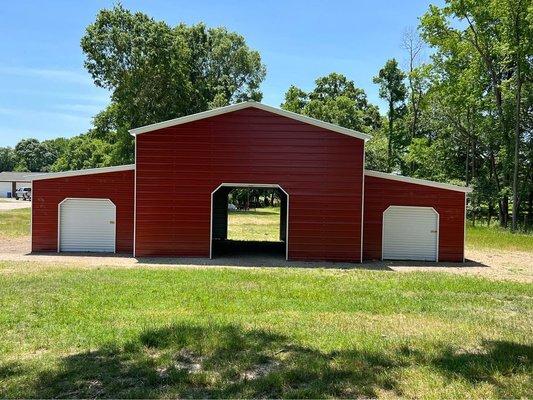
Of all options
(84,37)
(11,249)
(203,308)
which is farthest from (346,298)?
(84,37)

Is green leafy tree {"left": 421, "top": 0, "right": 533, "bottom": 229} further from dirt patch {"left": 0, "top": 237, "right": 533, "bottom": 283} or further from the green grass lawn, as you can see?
the green grass lawn

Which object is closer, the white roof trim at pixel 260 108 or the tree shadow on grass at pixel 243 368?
the tree shadow on grass at pixel 243 368

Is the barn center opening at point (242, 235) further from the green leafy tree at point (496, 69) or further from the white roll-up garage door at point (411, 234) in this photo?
the green leafy tree at point (496, 69)

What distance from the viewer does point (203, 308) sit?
24.5ft

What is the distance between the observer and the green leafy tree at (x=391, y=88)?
1679 inches

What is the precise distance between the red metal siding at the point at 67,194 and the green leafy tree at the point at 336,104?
30548mm

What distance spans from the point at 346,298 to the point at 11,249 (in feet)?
39.2

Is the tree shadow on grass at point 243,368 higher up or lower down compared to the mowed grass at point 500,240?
higher up

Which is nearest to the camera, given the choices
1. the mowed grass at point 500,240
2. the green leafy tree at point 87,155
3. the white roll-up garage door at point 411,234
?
the white roll-up garage door at point 411,234

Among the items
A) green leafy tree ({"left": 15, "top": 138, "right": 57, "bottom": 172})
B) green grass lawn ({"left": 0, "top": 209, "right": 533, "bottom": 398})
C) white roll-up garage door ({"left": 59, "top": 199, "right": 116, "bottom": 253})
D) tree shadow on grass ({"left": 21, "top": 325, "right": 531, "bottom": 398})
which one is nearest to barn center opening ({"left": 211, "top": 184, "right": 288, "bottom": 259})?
white roll-up garage door ({"left": 59, "top": 199, "right": 116, "bottom": 253})

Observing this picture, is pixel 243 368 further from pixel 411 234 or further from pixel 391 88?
pixel 391 88

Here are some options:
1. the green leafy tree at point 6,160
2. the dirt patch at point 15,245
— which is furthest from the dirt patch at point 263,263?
the green leafy tree at point 6,160

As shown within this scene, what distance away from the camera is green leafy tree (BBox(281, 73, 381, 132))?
4453cm

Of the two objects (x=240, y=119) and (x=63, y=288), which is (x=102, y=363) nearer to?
(x=63, y=288)
